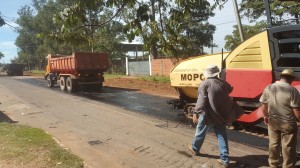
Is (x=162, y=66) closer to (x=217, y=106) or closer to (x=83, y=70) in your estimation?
(x=83, y=70)

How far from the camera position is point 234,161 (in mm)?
6562

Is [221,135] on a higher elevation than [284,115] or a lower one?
lower

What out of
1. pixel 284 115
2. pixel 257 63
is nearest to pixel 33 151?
pixel 284 115

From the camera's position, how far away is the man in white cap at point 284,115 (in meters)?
5.44

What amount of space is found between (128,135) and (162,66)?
925 inches

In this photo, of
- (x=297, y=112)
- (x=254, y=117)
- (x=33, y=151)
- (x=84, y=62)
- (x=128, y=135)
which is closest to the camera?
(x=297, y=112)

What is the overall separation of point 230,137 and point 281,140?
311 cm

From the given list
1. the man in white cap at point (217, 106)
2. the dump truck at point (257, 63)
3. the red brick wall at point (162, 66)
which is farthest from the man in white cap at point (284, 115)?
the red brick wall at point (162, 66)

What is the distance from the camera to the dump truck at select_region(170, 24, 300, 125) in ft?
A: 24.2

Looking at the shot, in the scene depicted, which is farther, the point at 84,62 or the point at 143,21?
the point at 84,62

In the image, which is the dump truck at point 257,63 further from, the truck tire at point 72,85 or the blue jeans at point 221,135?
the truck tire at point 72,85

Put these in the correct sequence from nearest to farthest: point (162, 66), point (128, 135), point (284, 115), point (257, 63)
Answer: point (284, 115) → point (257, 63) → point (128, 135) → point (162, 66)

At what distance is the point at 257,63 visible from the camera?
8156 millimetres

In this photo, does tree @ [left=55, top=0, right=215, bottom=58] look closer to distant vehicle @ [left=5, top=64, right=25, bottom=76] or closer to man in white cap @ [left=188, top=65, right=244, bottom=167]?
man in white cap @ [left=188, top=65, right=244, bottom=167]
